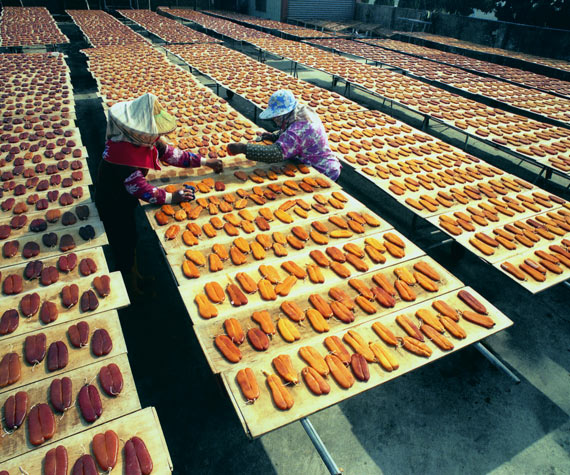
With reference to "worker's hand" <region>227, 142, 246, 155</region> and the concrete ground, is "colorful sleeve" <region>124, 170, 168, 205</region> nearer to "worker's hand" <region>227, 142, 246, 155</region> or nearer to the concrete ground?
"worker's hand" <region>227, 142, 246, 155</region>

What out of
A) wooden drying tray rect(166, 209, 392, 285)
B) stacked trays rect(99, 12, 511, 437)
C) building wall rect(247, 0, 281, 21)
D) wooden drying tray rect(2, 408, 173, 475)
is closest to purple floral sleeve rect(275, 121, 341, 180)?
stacked trays rect(99, 12, 511, 437)

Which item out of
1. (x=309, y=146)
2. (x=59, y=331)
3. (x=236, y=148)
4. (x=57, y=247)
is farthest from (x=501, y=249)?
(x=57, y=247)

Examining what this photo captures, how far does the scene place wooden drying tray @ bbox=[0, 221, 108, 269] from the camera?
3955 mm

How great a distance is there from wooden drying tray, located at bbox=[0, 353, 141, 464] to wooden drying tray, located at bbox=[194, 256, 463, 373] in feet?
2.13

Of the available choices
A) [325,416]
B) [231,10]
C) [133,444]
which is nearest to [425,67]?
[325,416]

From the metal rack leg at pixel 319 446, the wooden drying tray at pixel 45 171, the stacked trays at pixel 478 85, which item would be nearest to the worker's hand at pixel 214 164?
the wooden drying tray at pixel 45 171

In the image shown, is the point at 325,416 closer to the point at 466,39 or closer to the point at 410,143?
the point at 410,143

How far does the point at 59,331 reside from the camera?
10.6 ft

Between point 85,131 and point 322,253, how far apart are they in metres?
9.59

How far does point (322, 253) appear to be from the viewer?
429 cm

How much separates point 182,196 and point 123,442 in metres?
3.06

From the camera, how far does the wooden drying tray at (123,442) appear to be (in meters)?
2.36

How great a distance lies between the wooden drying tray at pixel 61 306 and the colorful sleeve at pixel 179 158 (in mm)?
2134

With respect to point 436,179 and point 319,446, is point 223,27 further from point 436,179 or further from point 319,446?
point 319,446
